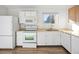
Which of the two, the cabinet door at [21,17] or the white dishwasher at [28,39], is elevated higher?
the cabinet door at [21,17]

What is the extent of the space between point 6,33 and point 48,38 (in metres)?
1.85

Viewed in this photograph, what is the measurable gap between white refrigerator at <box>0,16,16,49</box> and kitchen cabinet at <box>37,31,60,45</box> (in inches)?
50.4

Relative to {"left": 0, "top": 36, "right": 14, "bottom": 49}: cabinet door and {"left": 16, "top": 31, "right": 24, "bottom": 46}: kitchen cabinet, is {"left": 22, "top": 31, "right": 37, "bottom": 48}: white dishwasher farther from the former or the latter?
{"left": 0, "top": 36, "right": 14, "bottom": 49}: cabinet door

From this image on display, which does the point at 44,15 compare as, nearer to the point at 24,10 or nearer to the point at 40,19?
the point at 40,19

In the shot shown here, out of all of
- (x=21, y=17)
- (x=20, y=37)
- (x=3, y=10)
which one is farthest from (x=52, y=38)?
(x=3, y=10)

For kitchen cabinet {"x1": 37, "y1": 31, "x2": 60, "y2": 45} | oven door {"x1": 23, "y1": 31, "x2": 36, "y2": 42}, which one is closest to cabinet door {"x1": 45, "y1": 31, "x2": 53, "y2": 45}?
kitchen cabinet {"x1": 37, "y1": 31, "x2": 60, "y2": 45}

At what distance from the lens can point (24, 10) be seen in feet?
20.9

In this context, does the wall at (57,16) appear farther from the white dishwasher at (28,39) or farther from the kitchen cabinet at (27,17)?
the white dishwasher at (28,39)

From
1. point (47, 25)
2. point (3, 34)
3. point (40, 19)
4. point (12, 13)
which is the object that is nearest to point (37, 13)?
point (40, 19)

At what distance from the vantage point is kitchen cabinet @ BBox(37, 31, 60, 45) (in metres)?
5.92

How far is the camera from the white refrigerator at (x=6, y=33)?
5.19 m

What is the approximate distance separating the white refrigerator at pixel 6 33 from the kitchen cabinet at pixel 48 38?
50.4 inches

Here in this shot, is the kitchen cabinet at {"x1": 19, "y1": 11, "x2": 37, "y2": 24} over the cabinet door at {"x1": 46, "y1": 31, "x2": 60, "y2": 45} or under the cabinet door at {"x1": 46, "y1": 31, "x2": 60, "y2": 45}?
over

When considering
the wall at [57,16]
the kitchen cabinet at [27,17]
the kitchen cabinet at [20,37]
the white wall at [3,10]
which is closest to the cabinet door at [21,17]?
the kitchen cabinet at [27,17]
